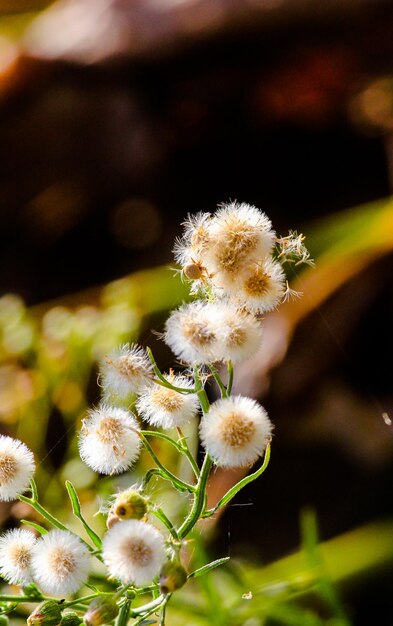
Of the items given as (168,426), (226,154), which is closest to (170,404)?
(168,426)

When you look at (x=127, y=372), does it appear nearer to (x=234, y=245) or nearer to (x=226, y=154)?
(x=234, y=245)

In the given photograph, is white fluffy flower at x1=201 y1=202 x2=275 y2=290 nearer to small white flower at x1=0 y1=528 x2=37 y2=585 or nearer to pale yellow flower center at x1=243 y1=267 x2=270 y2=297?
pale yellow flower center at x1=243 y1=267 x2=270 y2=297

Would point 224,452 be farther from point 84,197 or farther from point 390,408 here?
point 84,197

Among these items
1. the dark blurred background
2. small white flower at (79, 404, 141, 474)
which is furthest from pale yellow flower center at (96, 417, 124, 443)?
the dark blurred background

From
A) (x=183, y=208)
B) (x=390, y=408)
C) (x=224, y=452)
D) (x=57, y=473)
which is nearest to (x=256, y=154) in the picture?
(x=183, y=208)

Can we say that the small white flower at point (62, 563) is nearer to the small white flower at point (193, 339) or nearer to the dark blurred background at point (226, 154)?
the small white flower at point (193, 339)

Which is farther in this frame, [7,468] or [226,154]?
[226,154]

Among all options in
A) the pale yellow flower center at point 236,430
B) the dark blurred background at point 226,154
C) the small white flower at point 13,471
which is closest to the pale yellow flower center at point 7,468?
the small white flower at point 13,471
